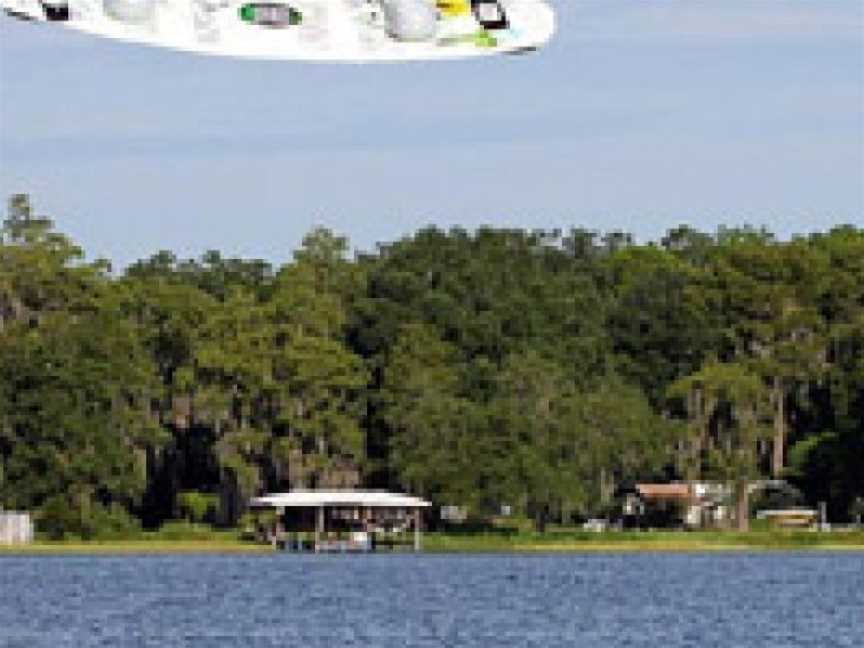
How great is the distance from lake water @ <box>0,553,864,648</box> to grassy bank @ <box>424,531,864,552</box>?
16.6 ft

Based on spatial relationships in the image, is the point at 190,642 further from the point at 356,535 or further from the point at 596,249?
the point at 596,249

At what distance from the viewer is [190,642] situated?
161 ft

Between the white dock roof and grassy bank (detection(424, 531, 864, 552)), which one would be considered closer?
the white dock roof

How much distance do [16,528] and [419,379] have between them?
15094 millimetres

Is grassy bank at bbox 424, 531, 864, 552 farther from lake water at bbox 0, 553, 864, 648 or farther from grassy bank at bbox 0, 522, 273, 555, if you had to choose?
grassy bank at bbox 0, 522, 273, 555

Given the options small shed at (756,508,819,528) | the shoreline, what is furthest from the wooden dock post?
small shed at (756,508,819,528)

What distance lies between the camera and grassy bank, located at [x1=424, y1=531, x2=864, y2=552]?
106 meters

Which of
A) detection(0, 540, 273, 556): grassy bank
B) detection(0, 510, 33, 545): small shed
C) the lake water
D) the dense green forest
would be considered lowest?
the lake water

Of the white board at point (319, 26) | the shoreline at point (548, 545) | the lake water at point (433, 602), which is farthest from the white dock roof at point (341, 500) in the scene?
the white board at point (319, 26)

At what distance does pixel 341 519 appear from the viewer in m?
111

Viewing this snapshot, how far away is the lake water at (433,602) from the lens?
5119 cm

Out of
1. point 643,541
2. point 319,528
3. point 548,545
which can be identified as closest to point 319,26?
point 548,545

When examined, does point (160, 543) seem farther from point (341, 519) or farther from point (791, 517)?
point (791, 517)

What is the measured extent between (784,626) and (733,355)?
6422cm
